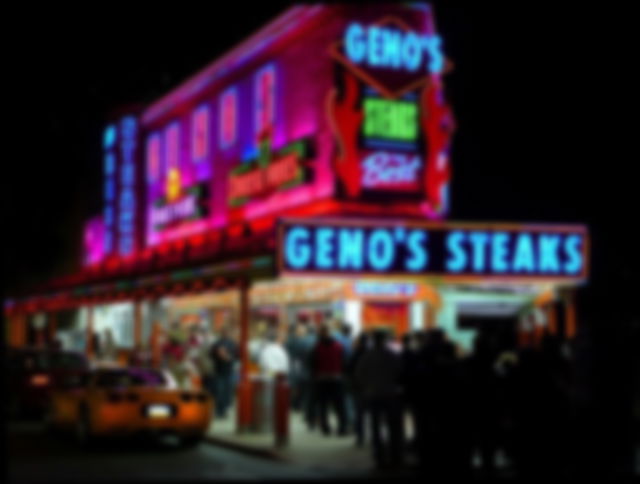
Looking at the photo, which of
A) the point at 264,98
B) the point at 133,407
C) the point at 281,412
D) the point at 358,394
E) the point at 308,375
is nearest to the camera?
the point at 358,394

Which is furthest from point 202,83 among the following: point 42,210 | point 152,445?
point 42,210

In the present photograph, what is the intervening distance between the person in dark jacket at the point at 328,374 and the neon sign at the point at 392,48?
29.0ft

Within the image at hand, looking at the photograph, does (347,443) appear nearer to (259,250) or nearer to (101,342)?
(259,250)

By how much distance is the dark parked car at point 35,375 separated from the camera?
70.7 ft

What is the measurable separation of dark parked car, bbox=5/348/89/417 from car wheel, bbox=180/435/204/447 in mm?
4652

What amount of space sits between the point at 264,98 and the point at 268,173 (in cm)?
225

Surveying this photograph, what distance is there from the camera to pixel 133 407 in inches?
645

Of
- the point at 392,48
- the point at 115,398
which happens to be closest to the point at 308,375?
the point at 115,398

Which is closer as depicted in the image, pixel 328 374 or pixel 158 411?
pixel 158 411

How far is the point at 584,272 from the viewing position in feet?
71.2

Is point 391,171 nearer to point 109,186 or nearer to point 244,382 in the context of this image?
point 244,382

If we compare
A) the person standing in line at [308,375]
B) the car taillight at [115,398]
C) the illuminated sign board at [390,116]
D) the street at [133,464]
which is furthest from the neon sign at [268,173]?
the car taillight at [115,398]

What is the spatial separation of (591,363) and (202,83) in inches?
1180

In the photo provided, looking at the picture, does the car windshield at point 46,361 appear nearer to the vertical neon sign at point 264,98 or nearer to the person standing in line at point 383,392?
the vertical neon sign at point 264,98
